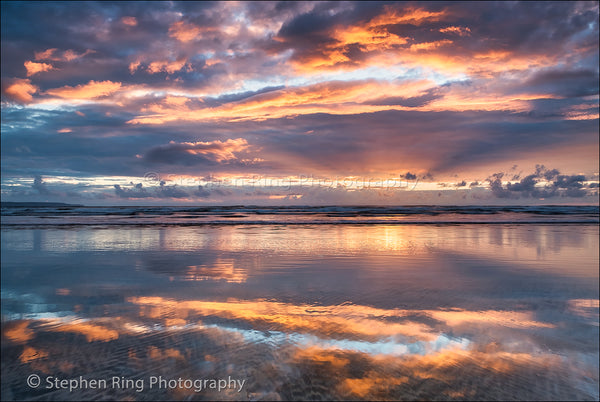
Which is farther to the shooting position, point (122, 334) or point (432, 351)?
point (122, 334)

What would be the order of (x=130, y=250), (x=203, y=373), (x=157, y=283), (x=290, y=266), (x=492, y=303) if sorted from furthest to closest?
(x=130, y=250) → (x=290, y=266) → (x=157, y=283) → (x=492, y=303) → (x=203, y=373)

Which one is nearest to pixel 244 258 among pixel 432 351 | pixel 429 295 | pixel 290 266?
pixel 290 266

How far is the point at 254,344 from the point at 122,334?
6.45 ft

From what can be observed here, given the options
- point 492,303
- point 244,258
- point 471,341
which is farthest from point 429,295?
point 244,258

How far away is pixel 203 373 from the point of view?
3811 millimetres

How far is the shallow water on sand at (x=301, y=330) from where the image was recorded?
3607mm

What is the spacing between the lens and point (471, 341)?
4723 mm

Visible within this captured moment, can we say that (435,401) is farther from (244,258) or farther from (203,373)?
(244,258)

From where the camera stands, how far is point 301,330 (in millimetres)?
5051

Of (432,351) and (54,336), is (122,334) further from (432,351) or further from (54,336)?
(432,351)

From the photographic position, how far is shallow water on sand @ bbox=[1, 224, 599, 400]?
361 cm

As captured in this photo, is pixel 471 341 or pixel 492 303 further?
pixel 492 303

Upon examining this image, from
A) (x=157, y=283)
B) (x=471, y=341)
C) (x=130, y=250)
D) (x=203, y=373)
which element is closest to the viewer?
(x=203, y=373)

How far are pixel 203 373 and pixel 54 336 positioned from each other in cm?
263
